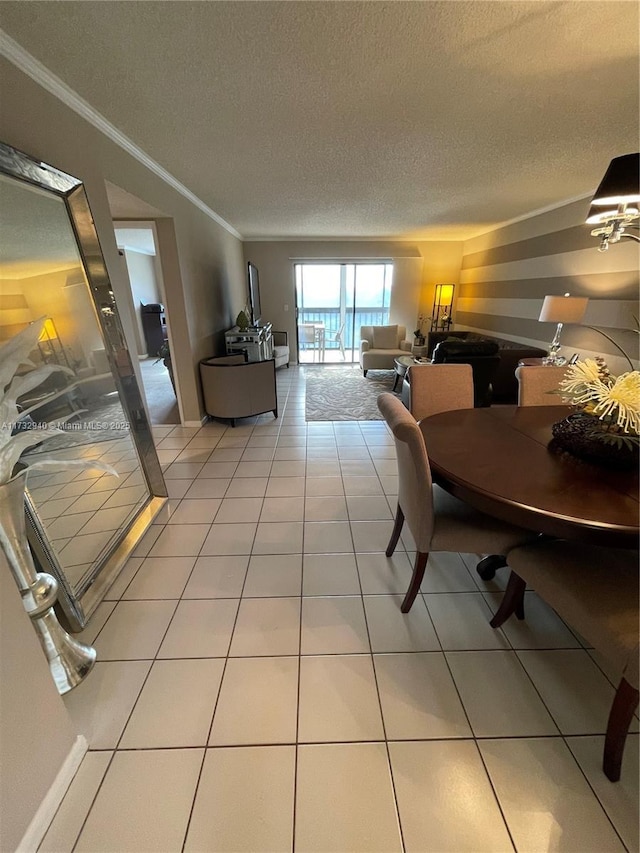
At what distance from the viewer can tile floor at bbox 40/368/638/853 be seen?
93 cm

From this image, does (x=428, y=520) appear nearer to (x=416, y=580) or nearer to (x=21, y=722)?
(x=416, y=580)

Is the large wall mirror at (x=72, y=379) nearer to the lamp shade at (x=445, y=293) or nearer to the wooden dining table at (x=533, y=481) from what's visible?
the wooden dining table at (x=533, y=481)

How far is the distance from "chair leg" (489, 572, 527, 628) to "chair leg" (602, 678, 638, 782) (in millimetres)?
421

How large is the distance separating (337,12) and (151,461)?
2446mm

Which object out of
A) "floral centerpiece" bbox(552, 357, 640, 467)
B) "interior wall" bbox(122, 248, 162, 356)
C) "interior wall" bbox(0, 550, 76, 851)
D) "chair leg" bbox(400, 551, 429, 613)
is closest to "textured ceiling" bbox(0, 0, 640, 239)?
"floral centerpiece" bbox(552, 357, 640, 467)

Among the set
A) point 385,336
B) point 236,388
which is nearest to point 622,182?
point 236,388

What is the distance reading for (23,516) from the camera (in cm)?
106

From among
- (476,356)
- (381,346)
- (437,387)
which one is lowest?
(381,346)

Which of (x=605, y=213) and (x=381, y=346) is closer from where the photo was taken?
(x=605, y=213)

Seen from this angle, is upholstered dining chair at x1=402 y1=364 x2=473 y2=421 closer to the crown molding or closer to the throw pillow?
the crown molding

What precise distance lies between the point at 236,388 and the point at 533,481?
9.79ft

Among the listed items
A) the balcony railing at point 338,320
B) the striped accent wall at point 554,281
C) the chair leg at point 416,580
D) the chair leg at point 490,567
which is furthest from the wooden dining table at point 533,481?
the balcony railing at point 338,320

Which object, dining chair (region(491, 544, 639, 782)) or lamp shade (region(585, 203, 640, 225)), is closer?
dining chair (region(491, 544, 639, 782))

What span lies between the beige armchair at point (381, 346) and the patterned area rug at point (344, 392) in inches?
8.4
